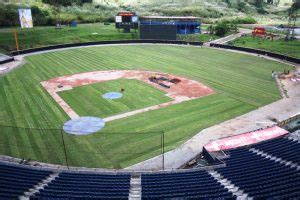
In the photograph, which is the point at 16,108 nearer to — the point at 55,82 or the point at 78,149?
the point at 55,82

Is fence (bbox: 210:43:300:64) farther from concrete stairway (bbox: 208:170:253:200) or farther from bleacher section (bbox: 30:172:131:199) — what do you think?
bleacher section (bbox: 30:172:131:199)

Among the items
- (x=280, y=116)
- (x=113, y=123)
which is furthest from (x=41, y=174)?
(x=280, y=116)

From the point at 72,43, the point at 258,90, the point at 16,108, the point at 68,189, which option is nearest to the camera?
the point at 68,189

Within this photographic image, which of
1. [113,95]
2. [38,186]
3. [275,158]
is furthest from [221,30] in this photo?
[38,186]

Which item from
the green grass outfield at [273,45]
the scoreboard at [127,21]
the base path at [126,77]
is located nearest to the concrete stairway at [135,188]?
the base path at [126,77]

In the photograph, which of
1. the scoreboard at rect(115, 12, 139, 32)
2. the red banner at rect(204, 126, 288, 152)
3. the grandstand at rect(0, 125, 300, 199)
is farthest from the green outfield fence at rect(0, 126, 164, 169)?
the scoreboard at rect(115, 12, 139, 32)

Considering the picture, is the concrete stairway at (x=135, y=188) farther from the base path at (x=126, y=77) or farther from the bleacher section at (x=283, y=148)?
the base path at (x=126, y=77)
